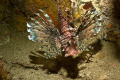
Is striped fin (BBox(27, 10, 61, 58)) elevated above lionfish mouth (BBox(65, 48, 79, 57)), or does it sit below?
above

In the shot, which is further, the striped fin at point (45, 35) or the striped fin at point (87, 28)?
the striped fin at point (45, 35)

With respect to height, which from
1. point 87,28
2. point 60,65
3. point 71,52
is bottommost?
point 60,65

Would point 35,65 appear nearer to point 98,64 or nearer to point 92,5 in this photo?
point 98,64

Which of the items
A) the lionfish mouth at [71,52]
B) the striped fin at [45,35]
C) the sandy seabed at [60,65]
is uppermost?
the striped fin at [45,35]

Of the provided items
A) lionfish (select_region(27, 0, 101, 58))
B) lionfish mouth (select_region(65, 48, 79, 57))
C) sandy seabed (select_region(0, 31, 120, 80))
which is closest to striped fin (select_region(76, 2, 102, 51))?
lionfish (select_region(27, 0, 101, 58))

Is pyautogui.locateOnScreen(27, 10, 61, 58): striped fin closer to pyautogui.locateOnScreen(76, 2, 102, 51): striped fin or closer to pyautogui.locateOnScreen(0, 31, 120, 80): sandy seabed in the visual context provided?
pyautogui.locateOnScreen(0, 31, 120, 80): sandy seabed

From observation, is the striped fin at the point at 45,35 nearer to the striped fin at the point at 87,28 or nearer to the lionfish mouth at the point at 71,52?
the lionfish mouth at the point at 71,52

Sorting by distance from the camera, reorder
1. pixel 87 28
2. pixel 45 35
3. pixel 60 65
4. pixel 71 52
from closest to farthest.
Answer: pixel 71 52 → pixel 87 28 → pixel 45 35 → pixel 60 65

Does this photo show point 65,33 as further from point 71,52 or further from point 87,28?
point 71,52

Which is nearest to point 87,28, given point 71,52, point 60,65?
point 71,52

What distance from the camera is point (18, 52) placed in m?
3.11

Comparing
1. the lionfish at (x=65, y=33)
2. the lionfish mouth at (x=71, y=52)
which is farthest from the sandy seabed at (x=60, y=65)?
the lionfish mouth at (x=71, y=52)

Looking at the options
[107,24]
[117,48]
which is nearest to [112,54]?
[117,48]

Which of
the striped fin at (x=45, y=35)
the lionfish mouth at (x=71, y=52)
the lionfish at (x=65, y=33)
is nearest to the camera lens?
the lionfish mouth at (x=71, y=52)
